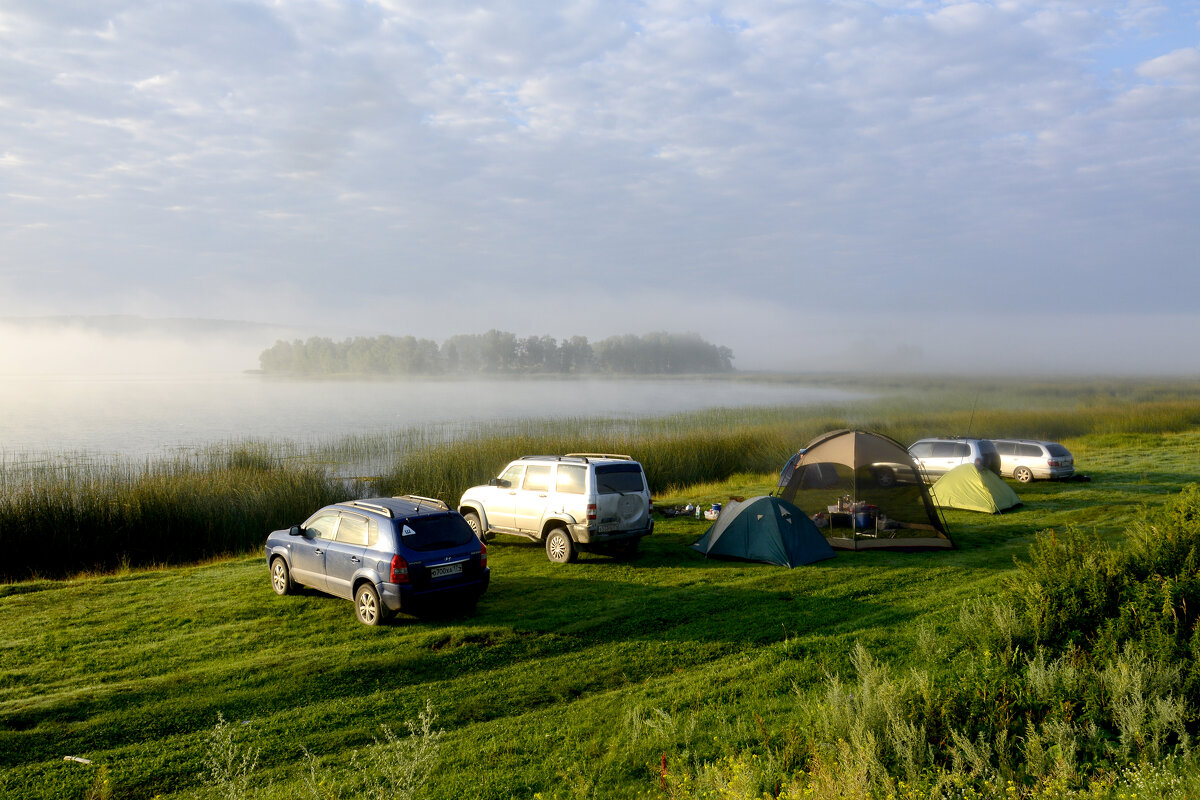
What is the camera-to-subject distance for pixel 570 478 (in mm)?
14297

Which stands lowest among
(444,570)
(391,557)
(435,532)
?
(444,570)

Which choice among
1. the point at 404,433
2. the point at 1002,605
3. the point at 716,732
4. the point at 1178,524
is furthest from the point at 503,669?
the point at 404,433

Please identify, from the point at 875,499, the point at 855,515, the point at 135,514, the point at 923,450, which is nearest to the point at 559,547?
the point at 855,515

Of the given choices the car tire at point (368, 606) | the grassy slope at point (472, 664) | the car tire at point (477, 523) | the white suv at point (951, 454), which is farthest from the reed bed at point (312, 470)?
the car tire at point (368, 606)

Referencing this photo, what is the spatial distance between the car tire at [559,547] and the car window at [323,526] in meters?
4.63

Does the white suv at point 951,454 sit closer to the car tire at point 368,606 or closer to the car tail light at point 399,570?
the car tail light at point 399,570

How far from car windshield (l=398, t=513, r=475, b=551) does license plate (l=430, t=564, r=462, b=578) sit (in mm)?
288

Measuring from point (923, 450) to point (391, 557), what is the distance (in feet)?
66.9

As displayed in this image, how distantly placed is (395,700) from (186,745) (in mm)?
1990

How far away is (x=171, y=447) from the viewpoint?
32.8 metres

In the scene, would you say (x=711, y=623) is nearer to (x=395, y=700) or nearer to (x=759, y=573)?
(x=759, y=573)

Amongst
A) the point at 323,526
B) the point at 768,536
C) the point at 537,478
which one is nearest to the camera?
the point at 323,526

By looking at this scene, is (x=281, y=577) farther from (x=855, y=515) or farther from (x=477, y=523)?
(x=855, y=515)

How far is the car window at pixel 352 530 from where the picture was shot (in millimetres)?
10852
